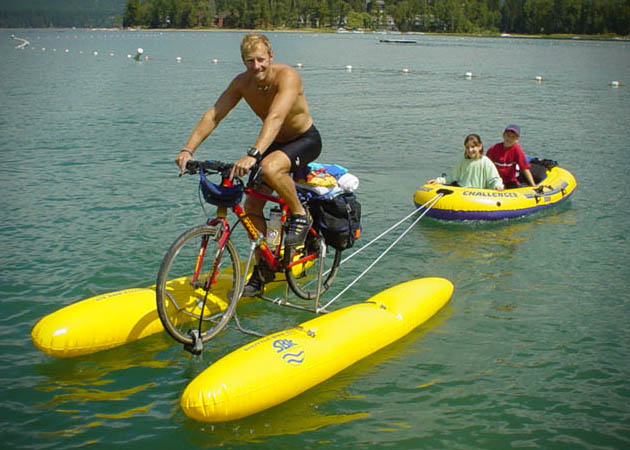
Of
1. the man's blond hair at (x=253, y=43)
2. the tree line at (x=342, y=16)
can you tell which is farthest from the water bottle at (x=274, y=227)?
the tree line at (x=342, y=16)

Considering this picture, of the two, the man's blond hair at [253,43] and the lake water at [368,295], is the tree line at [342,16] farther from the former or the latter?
the man's blond hair at [253,43]

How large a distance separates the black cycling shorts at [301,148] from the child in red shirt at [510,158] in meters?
5.77

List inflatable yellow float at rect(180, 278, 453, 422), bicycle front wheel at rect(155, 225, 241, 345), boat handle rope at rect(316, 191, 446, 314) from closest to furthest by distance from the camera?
1. inflatable yellow float at rect(180, 278, 453, 422)
2. bicycle front wheel at rect(155, 225, 241, 345)
3. boat handle rope at rect(316, 191, 446, 314)

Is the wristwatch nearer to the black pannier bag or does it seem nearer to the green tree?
the black pannier bag

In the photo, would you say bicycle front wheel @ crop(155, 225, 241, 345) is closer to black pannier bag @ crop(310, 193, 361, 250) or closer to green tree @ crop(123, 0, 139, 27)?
black pannier bag @ crop(310, 193, 361, 250)

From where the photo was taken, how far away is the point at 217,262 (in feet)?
17.2

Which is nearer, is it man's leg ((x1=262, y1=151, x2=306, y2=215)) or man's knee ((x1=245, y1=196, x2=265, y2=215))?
man's leg ((x1=262, y1=151, x2=306, y2=215))

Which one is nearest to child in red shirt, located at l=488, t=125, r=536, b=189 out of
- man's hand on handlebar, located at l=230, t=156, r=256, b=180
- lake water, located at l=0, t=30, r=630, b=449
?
lake water, located at l=0, t=30, r=630, b=449

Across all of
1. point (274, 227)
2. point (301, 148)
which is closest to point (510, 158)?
point (301, 148)

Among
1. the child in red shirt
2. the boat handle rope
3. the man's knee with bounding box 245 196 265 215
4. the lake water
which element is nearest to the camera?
the lake water

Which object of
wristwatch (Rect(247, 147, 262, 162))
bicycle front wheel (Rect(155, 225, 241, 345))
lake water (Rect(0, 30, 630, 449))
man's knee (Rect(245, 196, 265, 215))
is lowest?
lake water (Rect(0, 30, 630, 449))

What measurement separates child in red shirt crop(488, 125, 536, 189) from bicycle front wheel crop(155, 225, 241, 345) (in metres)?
6.06

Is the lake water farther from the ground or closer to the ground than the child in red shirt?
closer to the ground

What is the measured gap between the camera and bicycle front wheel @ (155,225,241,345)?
16.0 ft
